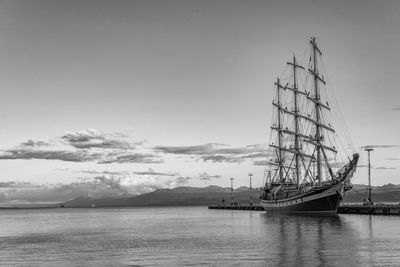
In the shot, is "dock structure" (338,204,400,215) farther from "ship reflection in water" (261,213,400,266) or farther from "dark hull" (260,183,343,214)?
"ship reflection in water" (261,213,400,266)

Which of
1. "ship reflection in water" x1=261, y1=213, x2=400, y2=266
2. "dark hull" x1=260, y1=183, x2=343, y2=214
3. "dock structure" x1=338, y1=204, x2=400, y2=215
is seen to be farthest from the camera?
"dark hull" x1=260, y1=183, x2=343, y2=214

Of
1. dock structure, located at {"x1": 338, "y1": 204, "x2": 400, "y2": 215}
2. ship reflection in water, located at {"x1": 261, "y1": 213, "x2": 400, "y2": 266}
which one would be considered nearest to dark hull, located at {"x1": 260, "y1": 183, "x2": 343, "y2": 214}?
dock structure, located at {"x1": 338, "y1": 204, "x2": 400, "y2": 215}

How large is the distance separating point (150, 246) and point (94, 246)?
6.11 metres

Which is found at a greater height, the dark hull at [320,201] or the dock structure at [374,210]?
the dark hull at [320,201]

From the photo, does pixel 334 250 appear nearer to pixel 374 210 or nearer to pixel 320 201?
pixel 320 201

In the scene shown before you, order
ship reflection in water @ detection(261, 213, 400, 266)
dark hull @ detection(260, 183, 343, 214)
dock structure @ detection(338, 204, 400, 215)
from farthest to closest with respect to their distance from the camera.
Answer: dark hull @ detection(260, 183, 343, 214) < dock structure @ detection(338, 204, 400, 215) < ship reflection in water @ detection(261, 213, 400, 266)

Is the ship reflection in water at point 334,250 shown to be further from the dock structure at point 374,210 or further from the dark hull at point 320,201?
the dock structure at point 374,210

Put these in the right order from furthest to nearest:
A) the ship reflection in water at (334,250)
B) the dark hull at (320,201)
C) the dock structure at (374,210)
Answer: the dark hull at (320,201) → the dock structure at (374,210) → the ship reflection in water at (334,250)

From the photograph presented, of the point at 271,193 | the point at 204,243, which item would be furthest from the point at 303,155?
the point at 204,243

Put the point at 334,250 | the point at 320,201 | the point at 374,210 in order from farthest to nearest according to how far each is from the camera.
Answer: the point at 374,210 → the point at 320,201 → the point at 334,250

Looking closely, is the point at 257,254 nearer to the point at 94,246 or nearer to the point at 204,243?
the point at 204,243

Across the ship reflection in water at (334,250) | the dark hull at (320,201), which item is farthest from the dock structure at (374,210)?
the ship reflection in water at (334,250)

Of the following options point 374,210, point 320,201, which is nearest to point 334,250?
point 320,201

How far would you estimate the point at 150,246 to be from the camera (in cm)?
5381
